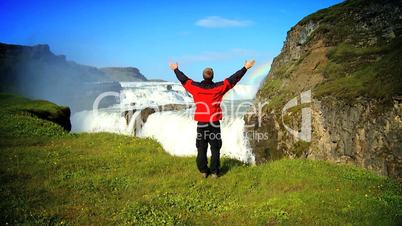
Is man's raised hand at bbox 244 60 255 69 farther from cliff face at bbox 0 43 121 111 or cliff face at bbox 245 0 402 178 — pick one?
cliff face at bbox 0 43 121 111

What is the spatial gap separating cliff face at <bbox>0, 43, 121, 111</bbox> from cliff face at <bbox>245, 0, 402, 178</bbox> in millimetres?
61715

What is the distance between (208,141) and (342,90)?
27.1 meters

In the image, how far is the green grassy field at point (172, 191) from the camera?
8.64 metres

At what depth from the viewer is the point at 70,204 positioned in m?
9.20

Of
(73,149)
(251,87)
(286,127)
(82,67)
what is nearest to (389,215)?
(73,149)

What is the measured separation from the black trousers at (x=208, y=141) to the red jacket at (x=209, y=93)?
0.24 metres

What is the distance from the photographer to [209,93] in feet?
37.7

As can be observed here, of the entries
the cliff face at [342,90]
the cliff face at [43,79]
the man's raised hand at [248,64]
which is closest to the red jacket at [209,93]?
the man's raised hand at [248,64]

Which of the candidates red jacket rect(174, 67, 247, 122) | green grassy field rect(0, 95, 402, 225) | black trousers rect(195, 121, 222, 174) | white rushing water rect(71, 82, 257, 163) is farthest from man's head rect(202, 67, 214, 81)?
white rushing water rect(71, 82, 257, 163)

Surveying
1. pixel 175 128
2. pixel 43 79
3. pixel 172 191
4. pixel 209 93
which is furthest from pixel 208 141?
pixel 43 79

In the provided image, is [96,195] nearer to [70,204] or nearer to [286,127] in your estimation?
[70,204]

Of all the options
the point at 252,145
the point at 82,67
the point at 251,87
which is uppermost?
the point at 82,67

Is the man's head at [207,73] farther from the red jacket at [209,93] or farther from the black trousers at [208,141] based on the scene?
the black trousers at [208,141]

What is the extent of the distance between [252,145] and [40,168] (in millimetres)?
32715
